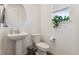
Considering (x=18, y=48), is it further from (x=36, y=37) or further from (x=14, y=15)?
(x=14, y=15)

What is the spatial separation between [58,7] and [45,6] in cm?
35

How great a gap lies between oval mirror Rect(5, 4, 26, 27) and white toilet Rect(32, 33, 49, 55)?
0.51 meters

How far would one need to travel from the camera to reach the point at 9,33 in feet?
8.95

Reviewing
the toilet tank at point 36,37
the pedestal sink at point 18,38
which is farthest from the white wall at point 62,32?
the pedestal sink at point 18,38

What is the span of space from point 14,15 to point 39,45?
105 centimetres

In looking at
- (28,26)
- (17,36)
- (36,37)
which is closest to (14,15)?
(28,26)

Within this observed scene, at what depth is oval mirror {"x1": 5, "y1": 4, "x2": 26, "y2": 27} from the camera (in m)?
2.82

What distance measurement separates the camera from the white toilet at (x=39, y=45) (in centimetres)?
264

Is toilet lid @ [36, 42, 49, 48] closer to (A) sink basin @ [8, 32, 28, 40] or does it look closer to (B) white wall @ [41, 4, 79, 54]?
(B) white wall @ [41, 4, 79, 54]

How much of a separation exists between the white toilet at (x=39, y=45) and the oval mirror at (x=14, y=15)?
1.67 feet

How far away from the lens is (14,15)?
287 cm

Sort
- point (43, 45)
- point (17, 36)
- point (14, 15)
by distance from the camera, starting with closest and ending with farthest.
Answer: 1. point (17, 36)
2. point (43, 45)
3. point (14, 15)
